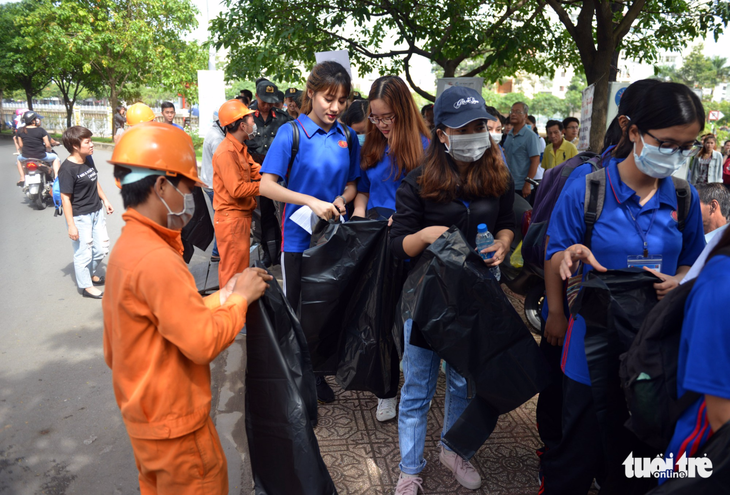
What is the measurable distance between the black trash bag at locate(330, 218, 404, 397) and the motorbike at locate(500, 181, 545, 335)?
1.34m

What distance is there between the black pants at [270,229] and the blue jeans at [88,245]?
7.13ft

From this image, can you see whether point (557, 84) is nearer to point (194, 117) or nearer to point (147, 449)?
point (194, 117)

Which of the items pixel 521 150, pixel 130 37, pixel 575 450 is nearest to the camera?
pixel 575 450

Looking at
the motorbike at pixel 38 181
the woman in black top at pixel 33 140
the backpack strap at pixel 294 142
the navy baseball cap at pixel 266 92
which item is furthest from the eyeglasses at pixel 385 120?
the woman in black top at pixel 33 140

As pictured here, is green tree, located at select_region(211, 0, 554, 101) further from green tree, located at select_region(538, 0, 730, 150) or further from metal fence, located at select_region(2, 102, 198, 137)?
metal fence, located at select_region(2, 102, 198, 137)

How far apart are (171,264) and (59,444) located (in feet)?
8.49

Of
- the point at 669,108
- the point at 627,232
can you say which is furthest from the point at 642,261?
the point at 669,108

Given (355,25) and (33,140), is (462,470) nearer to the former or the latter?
(355,25)

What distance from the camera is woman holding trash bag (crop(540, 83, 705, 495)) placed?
Answer: 216cm

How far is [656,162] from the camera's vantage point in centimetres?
219

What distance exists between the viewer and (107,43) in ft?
97.1

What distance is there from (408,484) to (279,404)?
99cm

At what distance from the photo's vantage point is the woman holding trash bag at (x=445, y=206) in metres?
2.62

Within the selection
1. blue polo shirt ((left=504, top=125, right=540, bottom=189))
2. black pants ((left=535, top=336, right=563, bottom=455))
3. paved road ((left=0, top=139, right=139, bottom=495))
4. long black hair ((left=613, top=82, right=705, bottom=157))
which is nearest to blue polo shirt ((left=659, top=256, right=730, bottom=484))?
long black hair ((left=613, top=82, right=705, bottom=157))
